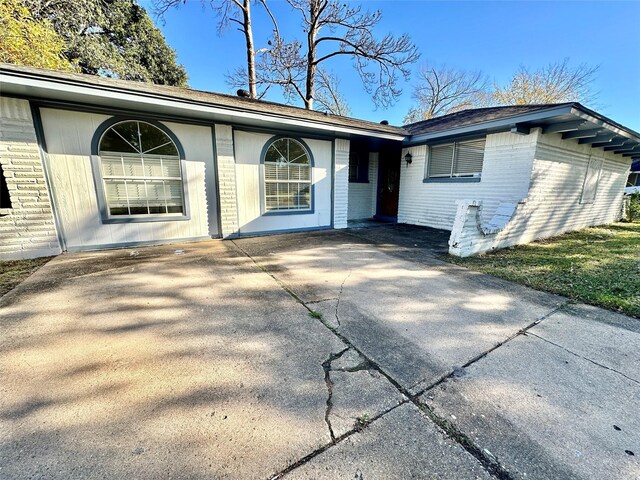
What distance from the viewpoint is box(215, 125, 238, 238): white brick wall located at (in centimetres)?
614

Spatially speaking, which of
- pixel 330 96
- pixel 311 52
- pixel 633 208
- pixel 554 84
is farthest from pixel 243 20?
pixel 554 84

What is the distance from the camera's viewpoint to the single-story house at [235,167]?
15.2ft

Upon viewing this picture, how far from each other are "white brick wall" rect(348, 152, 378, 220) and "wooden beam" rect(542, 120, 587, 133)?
530 centimetres

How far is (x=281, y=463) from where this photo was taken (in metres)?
1.32

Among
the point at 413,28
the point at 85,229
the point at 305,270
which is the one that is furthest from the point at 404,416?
the point at 413,28

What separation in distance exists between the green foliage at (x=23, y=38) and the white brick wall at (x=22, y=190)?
8.33 metres

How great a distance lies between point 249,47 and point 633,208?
1923 cm

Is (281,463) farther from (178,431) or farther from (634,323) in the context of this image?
(634,323)

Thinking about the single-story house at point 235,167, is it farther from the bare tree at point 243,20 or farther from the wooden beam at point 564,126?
the bare tree at point 243,20

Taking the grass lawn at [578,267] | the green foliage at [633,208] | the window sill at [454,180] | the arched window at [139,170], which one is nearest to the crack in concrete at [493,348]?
the grass lawn at [578,267]

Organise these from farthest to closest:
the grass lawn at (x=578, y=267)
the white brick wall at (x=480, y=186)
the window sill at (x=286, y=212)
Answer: the window sill at (x=286, y=212) < the white brick wall at (x=480, y=186) < the grass lawn at (x=578, y=267)

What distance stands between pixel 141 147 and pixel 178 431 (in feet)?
19.2

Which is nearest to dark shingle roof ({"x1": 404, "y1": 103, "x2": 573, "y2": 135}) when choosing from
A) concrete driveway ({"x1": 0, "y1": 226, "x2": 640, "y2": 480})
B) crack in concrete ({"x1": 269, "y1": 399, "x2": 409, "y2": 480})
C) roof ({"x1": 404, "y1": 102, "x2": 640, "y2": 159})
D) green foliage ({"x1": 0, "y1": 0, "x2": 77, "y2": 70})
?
roof ({"x1": 404, "y1": 102, "x2": 640, "y2": 159})

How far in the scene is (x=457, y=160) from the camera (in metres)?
7.68
